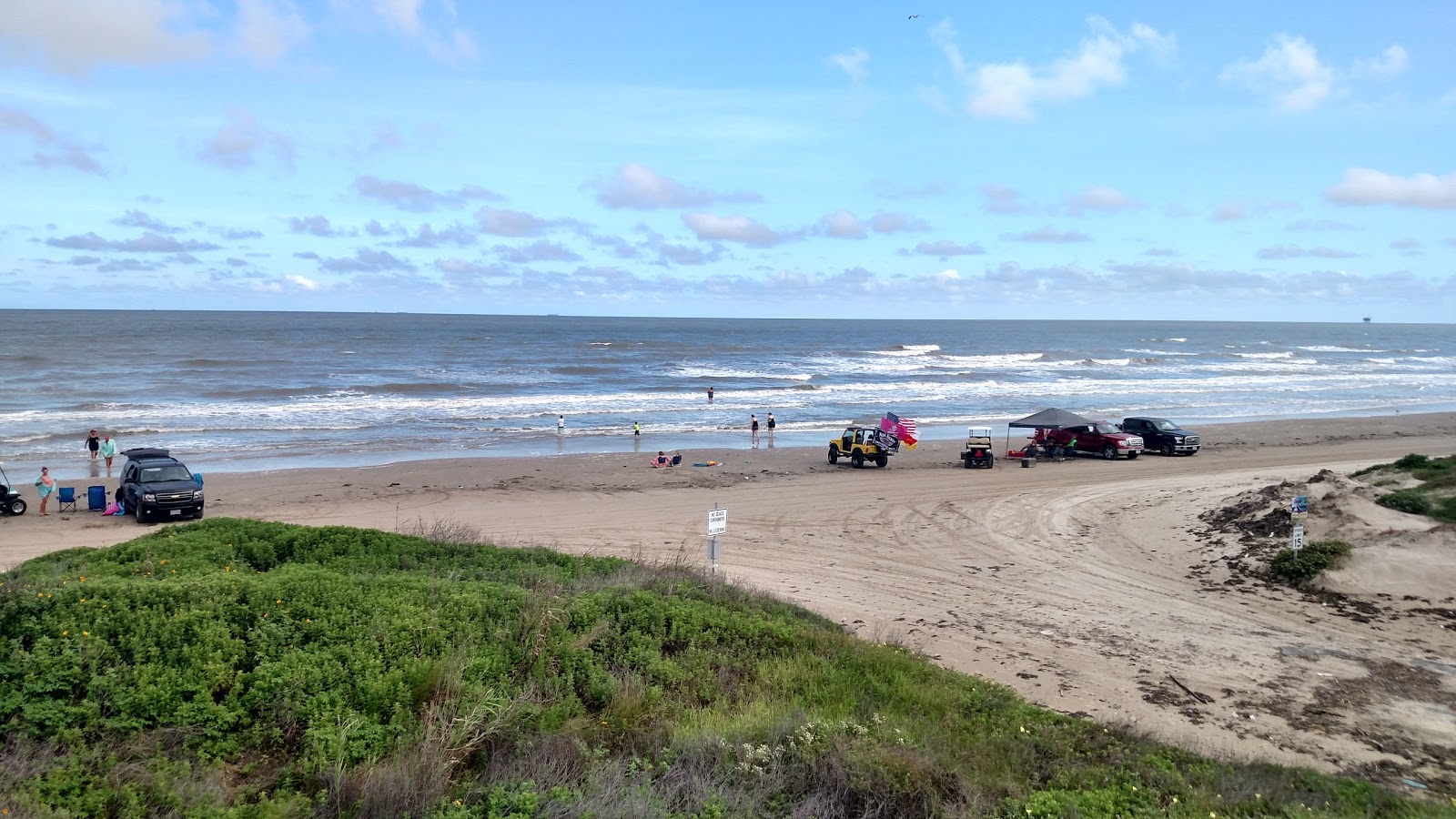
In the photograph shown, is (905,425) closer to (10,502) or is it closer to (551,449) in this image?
(551,449)

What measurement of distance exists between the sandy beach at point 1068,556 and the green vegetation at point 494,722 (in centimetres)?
241

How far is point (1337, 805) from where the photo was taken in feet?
22.5

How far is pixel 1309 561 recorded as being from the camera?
15352 mm

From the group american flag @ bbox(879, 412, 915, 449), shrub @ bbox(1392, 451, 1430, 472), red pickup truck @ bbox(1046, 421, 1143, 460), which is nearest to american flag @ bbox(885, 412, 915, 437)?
american flag @ bbox(879, 412, 915, 449)

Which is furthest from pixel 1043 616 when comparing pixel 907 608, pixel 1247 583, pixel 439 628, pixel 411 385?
pixel 411 385

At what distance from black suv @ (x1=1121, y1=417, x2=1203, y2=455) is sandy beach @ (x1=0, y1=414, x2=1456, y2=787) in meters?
0.78

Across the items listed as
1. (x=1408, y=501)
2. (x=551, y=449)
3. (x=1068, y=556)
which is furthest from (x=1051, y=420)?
(x=551, y=449)

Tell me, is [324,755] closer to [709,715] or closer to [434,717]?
[434,717]

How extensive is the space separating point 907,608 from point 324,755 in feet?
32.1

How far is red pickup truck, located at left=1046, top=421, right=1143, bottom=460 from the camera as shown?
104ft

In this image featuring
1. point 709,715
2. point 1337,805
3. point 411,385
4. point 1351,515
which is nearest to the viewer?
point 1337,805

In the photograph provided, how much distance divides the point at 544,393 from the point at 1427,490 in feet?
144

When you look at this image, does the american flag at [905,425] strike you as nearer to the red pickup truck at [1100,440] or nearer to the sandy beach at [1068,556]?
the sandy beach at [1068,556]

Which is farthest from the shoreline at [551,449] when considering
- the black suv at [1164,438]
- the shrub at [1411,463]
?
the shrub at [1411,463]
